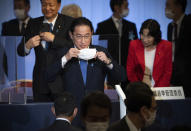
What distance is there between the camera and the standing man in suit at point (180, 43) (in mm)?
6082

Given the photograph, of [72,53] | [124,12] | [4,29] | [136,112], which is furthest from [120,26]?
[136,112]

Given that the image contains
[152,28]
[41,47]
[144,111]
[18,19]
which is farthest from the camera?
[18,19]

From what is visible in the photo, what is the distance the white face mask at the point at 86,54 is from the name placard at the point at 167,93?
0.88 meters

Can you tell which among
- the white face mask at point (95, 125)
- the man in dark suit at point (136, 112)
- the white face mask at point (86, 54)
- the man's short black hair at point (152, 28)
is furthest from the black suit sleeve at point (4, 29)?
the white face mask at point (95, 125)

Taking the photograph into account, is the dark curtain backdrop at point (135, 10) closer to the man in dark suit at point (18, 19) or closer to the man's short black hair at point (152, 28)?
the man in dark suit at point (18, 19)

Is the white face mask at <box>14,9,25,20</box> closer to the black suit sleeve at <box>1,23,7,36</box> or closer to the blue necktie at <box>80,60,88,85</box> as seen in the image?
the black suit sleeve at <box>1,23,7,36</box>

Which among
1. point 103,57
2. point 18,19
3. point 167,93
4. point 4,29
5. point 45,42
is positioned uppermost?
point 18,19

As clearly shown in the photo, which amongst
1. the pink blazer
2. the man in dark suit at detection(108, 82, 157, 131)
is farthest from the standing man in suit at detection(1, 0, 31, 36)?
the man in dark suit at detection(108, 82, 157, 131)

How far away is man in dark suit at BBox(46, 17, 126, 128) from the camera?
4.09 meters

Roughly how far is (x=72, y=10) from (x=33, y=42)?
1.73 metres

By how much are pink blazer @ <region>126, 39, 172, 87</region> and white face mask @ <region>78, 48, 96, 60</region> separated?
1.12 meters

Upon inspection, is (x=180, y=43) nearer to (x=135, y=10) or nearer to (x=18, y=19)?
(x=135, y=10)

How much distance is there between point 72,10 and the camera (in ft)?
20.1

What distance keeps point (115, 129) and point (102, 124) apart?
0.78 ft
